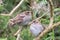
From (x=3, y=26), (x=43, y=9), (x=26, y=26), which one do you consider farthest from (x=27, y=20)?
(x=43, y=9)

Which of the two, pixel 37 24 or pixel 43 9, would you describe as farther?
pixel 43 9

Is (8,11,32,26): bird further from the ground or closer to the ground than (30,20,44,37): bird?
further from the ground

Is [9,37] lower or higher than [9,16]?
lower

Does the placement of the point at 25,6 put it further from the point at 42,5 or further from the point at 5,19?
the point at 5,19

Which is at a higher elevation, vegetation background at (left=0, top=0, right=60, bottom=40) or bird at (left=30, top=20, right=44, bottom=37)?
vegetation background at (left=0, top=0, right=60, bottom=40)

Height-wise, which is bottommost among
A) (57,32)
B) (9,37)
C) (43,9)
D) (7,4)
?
(9,37)

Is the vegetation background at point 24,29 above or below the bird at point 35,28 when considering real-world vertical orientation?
above

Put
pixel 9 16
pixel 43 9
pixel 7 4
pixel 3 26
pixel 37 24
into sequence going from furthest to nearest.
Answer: pixel 7 4 < pixel 43 9 < pixel 3 26 < pixel 9 16 < pixel 37 24

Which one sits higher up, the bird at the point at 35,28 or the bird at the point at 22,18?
the bird at the point at 22,18
